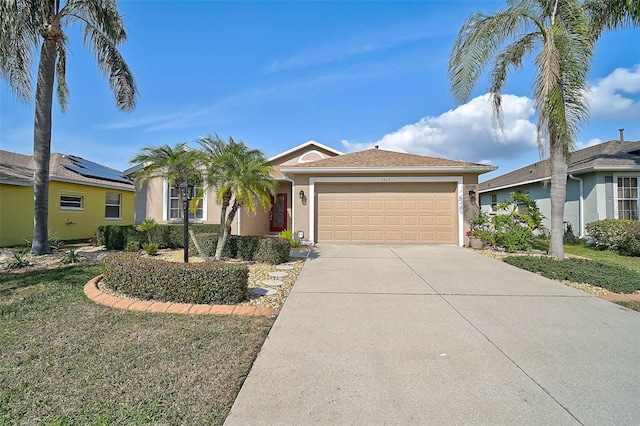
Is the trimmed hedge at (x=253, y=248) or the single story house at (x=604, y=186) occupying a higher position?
the single story house at (x=604, y=186)

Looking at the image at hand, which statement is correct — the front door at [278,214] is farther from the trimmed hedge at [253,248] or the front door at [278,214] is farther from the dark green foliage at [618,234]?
the dark green foliage at [618,234]

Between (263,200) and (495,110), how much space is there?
8.31m

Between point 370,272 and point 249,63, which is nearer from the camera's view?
point 370,272

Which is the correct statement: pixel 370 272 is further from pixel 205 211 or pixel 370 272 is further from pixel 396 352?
pixel 205 211

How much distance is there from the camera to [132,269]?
4512mm

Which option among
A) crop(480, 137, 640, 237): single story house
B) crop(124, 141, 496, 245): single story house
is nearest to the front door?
crop(124, 141, 496, 245): single story house

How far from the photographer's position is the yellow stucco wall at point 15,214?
36.9ft

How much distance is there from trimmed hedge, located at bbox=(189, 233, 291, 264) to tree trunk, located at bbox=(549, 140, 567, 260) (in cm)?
761

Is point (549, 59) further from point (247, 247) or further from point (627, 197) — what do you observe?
point (247, 247)

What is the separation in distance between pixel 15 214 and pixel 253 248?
1116cm

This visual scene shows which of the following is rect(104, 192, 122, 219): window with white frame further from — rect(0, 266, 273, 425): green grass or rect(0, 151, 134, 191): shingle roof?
rect(0, 266, 273, 425): green grass

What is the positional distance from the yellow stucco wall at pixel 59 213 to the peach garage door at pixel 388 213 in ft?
37.7

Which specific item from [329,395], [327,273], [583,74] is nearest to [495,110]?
[583,74]

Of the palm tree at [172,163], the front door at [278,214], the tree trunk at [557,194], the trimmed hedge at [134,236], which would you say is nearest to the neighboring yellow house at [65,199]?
the trimmed hedge at [134,236]
